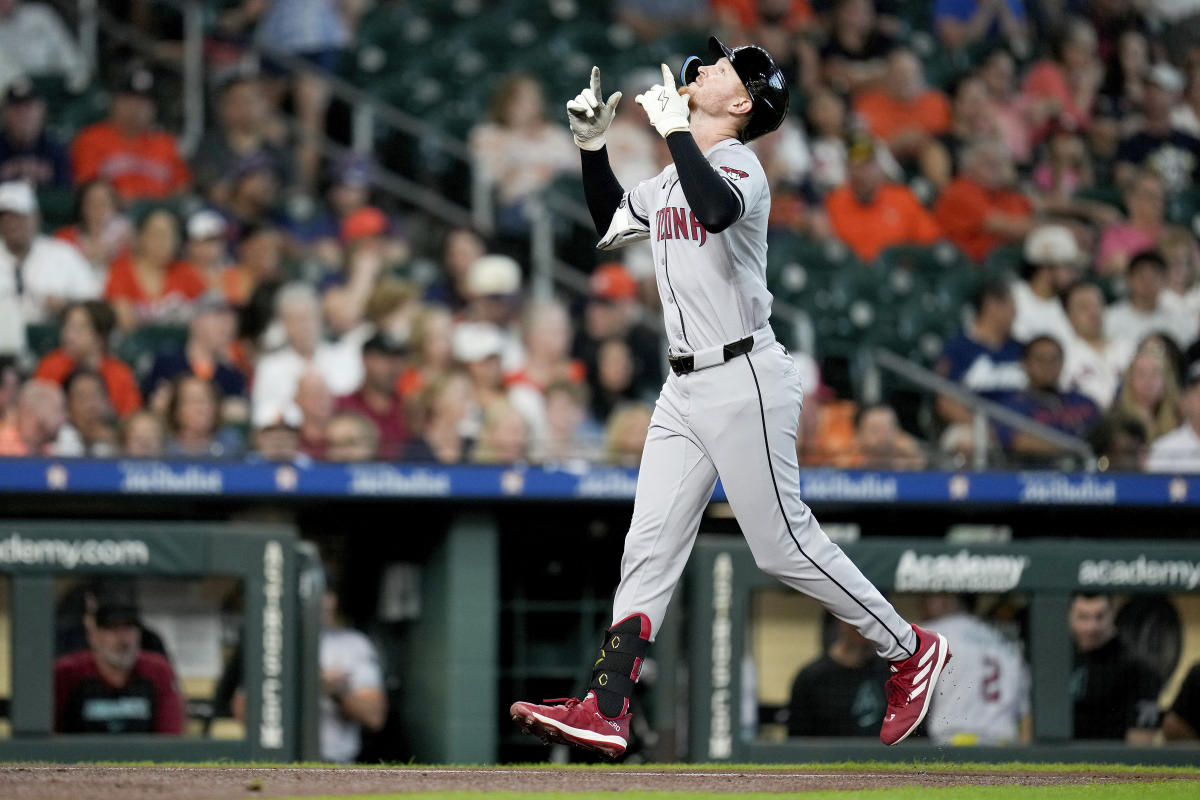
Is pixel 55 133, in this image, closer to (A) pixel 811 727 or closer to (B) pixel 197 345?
(B) pixel 197 345

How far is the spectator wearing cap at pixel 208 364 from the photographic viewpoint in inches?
324

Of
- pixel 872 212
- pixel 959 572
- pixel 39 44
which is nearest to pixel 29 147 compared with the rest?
pixel 39 44

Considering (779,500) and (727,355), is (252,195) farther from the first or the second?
(779,500)

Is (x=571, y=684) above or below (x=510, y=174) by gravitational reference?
below

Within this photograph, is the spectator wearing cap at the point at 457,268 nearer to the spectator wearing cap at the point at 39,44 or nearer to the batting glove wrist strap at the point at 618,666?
the spectator wearing cap at the point at 39,44

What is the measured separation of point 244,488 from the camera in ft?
25.8

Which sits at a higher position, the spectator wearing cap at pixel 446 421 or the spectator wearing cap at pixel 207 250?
the spectator wearing cap at pixel 207 250

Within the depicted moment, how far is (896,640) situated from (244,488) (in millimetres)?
4010

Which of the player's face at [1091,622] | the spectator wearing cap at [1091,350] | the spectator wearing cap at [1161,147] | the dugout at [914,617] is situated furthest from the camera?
the spectator wearing cap at [1161,147]

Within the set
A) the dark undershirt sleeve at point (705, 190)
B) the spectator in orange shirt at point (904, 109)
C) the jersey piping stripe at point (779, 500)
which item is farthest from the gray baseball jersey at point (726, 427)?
the spectator in orange shirt at point (904, 109)

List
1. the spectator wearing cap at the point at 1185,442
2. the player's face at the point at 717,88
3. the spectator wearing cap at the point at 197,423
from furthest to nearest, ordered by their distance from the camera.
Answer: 1. the spectator wearing cap at the point at 1185,442
2. the spectator wearing cap at the point at 197,423
3. the player's face at the point at 717,88

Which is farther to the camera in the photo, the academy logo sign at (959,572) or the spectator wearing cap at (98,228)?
the spectator wearing cap at (98,228)

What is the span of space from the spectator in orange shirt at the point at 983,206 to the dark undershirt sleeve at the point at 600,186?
6.08 meters

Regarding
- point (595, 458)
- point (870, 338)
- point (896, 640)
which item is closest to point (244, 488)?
point (595, 458)
